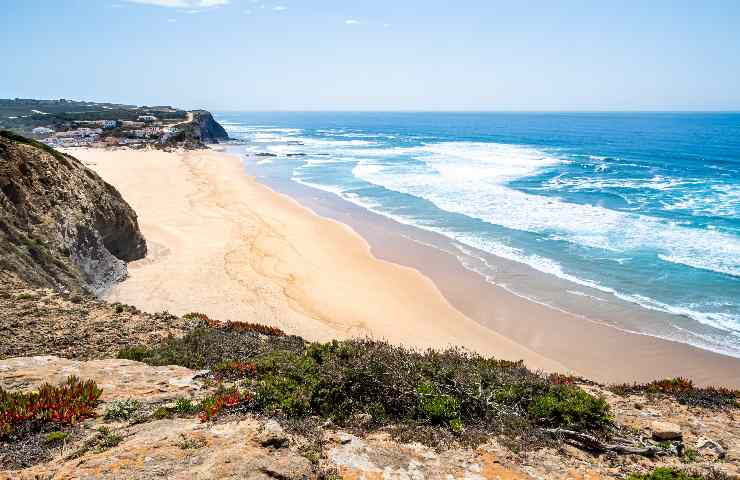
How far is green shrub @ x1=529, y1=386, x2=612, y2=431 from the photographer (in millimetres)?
6336

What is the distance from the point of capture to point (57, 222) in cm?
1418

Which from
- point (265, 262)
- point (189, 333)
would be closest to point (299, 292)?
point (265, 262)

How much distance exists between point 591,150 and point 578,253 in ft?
164

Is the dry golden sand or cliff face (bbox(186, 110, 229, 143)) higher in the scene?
cliff face (bbox(186, 110, 229, 143))

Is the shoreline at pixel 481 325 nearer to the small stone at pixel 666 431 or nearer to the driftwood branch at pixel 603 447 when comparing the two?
the small stone at pixel 666 431

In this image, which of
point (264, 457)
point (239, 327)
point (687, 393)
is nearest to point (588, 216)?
point (687, 393)

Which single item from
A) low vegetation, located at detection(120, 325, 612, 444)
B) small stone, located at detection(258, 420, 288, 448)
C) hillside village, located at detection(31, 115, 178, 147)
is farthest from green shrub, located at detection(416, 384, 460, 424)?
hillside village, located at detection(31, 115, 178, 147)

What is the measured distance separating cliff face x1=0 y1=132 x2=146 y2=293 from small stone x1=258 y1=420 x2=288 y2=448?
9394mm

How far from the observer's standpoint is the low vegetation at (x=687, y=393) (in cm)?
797

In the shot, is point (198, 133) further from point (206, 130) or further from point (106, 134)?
point (106, 134)

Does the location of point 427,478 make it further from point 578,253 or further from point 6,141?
point 578,253

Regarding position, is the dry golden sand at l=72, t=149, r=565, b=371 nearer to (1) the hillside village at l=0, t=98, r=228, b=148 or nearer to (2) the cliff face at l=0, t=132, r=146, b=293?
→ (2) the cliff face at l=0, t=132, r=146, b=293

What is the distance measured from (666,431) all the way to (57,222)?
1605 centimetres

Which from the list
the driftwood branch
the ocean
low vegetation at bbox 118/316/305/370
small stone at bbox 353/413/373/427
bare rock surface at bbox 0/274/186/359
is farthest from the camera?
the ocean
